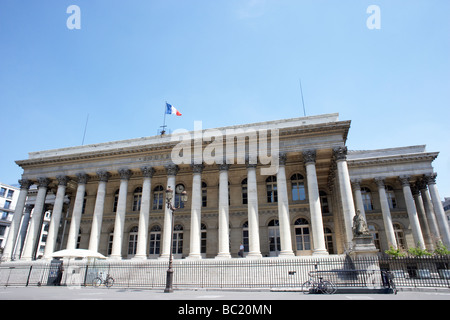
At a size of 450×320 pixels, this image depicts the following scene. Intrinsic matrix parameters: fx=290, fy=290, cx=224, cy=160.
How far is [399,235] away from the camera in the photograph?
Answer: 2864 centimetres

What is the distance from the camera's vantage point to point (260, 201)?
26219 millimetres

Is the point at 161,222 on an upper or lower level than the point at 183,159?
lower

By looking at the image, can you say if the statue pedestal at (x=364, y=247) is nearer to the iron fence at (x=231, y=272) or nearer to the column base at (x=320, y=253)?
the iron fence at (x=231, y=272)

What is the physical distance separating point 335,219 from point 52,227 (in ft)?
82.1

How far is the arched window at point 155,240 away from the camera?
26.9m

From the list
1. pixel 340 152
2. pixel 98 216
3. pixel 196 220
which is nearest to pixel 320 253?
pixel 340 152

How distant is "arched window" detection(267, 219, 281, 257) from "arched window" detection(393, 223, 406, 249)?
485 inches

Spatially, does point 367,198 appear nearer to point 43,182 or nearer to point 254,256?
point 254,256

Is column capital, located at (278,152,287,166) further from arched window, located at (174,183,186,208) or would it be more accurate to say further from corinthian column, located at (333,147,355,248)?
arched window, located at (174,183,186,208)

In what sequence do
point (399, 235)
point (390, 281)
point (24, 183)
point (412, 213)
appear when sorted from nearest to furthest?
point (390, 281) → point (412, 213) → point (24, 183) → point (399, 235)

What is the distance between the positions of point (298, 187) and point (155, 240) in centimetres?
1421

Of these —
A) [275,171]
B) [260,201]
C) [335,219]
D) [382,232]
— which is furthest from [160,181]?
[382,232]
